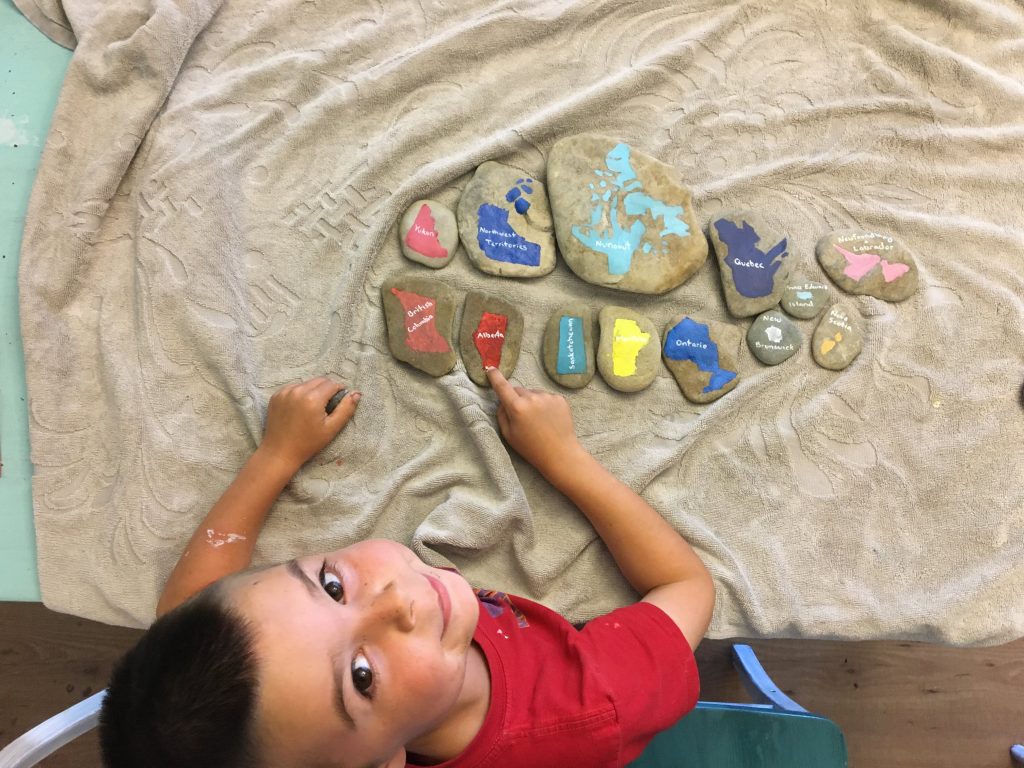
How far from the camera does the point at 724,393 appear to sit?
38.3 inches

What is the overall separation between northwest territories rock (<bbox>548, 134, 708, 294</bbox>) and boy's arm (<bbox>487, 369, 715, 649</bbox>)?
7.9 inches

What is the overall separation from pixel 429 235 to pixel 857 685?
113 cm

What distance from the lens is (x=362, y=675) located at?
623mm

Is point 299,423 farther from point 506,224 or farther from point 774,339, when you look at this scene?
point 774,339

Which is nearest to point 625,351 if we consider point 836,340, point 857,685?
point 836,340

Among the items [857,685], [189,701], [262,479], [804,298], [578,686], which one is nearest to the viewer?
[189,701]

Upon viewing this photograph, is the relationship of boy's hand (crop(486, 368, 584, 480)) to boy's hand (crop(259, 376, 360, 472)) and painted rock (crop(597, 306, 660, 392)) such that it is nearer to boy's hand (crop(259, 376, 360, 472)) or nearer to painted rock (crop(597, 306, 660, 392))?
painted rock (crop(597, 306, 660, 392))

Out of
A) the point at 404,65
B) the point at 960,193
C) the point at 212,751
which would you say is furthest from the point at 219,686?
the point at 960,193

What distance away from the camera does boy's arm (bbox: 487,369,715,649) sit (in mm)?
882

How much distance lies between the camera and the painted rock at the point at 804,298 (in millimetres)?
982

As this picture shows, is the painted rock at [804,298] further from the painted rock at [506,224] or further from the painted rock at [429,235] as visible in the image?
the painted rock at [429,235]

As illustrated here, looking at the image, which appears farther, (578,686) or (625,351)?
(625,351)

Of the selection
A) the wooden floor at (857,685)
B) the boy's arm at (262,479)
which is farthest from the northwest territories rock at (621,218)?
the wooden floor at (857,685)

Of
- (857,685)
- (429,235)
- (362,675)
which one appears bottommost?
(857,685)
